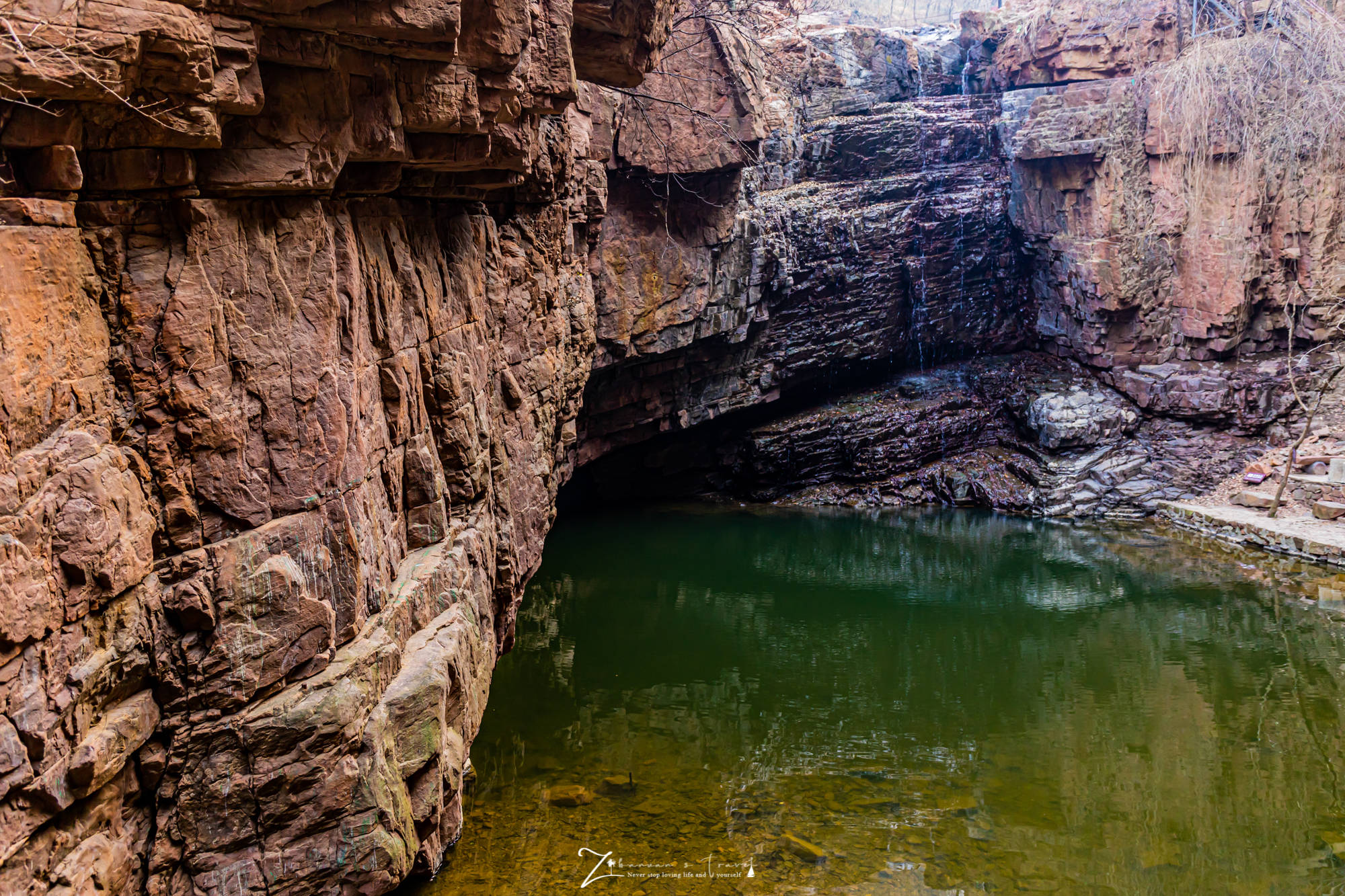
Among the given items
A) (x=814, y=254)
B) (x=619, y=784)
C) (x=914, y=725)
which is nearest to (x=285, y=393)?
(x=619, y=784)

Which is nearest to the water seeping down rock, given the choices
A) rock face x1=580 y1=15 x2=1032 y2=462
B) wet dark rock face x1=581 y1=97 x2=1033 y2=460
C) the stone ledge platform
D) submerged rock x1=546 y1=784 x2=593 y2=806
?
submerged rock x1=546 y1=784 x2=593 y2=806

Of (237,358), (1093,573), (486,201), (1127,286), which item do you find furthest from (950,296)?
(237,358)

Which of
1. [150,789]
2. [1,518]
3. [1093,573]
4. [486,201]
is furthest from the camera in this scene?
[1093,573]

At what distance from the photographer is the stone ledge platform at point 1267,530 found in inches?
570

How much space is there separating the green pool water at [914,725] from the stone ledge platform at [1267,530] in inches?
27.6

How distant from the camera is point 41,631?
3488 millimetres

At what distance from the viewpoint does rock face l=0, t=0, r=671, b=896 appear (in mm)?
3512

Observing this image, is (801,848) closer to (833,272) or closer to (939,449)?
(833,272)

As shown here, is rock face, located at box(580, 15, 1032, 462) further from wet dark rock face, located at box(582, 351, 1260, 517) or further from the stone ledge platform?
the stone ledge platform

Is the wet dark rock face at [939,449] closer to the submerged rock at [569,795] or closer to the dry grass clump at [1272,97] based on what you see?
Answer: the dry grass clump at [1272,97]

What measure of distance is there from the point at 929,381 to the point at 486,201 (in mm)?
14718

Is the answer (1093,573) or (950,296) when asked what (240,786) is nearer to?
(1093,573)
